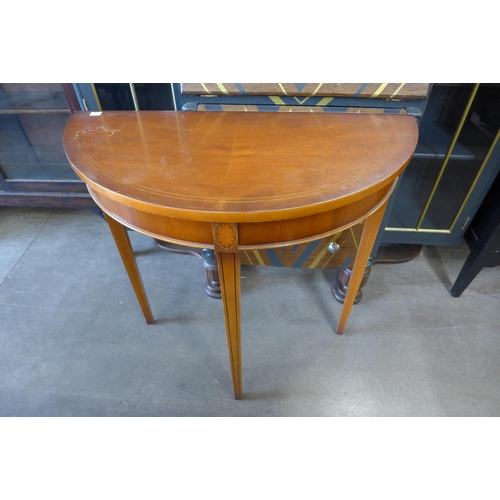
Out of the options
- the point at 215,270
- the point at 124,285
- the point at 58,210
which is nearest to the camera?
the point at 215,270

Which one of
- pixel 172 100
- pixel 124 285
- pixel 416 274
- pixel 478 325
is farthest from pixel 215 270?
pixel 478 325

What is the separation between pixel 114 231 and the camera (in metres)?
0.92

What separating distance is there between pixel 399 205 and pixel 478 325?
51 centimetres

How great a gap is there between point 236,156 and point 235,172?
0.06 metres

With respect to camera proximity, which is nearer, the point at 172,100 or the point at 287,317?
the point at 172,100

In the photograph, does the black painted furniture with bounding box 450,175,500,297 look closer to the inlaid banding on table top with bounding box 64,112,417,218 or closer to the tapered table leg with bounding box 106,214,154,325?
the inlaid banding on table top with bounding box 64,112,417,218

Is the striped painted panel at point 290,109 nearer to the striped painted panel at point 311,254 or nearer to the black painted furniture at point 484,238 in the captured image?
the striped painted panel at point 311,254

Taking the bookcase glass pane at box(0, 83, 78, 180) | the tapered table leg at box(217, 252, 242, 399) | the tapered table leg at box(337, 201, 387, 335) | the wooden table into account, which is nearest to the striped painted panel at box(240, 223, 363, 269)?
the tapered table leg at box(337, 201, 387, 335)

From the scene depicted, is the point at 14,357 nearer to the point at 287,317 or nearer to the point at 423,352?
the point at 287,317

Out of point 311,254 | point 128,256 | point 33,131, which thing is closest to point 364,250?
point 311,254

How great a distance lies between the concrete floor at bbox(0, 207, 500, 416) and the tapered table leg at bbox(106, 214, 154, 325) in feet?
0.42

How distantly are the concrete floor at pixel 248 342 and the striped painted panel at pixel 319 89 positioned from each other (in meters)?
0.75

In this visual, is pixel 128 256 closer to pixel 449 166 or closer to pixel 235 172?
pixel 235 172

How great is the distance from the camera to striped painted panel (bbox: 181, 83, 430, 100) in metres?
0.78
